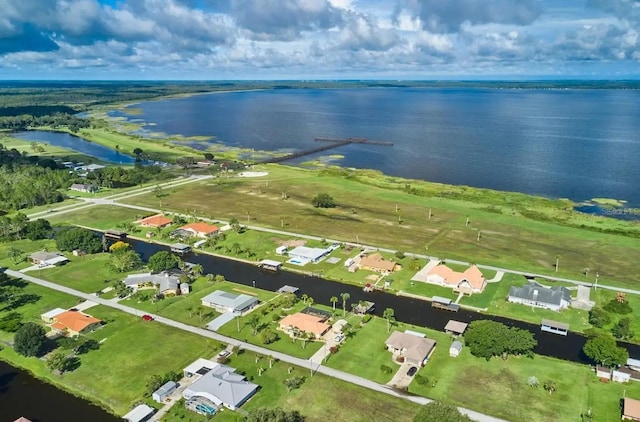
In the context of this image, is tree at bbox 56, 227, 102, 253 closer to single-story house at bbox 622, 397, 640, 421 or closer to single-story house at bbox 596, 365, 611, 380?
single-story house at bbox 596, 365, 611, 380

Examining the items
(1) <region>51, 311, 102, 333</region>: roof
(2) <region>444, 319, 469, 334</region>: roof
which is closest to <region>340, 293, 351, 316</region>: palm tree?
(2) <region>444, 319, 469, 334</region>: roof

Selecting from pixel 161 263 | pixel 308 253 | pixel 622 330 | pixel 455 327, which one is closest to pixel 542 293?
pixel 622 330

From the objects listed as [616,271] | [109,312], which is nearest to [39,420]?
[109,312]

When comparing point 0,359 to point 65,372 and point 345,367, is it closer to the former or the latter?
point 65,372

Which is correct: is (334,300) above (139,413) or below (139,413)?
above

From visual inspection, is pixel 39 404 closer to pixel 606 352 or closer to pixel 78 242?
pixel 78 242

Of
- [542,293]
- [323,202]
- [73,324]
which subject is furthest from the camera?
[323,202]
